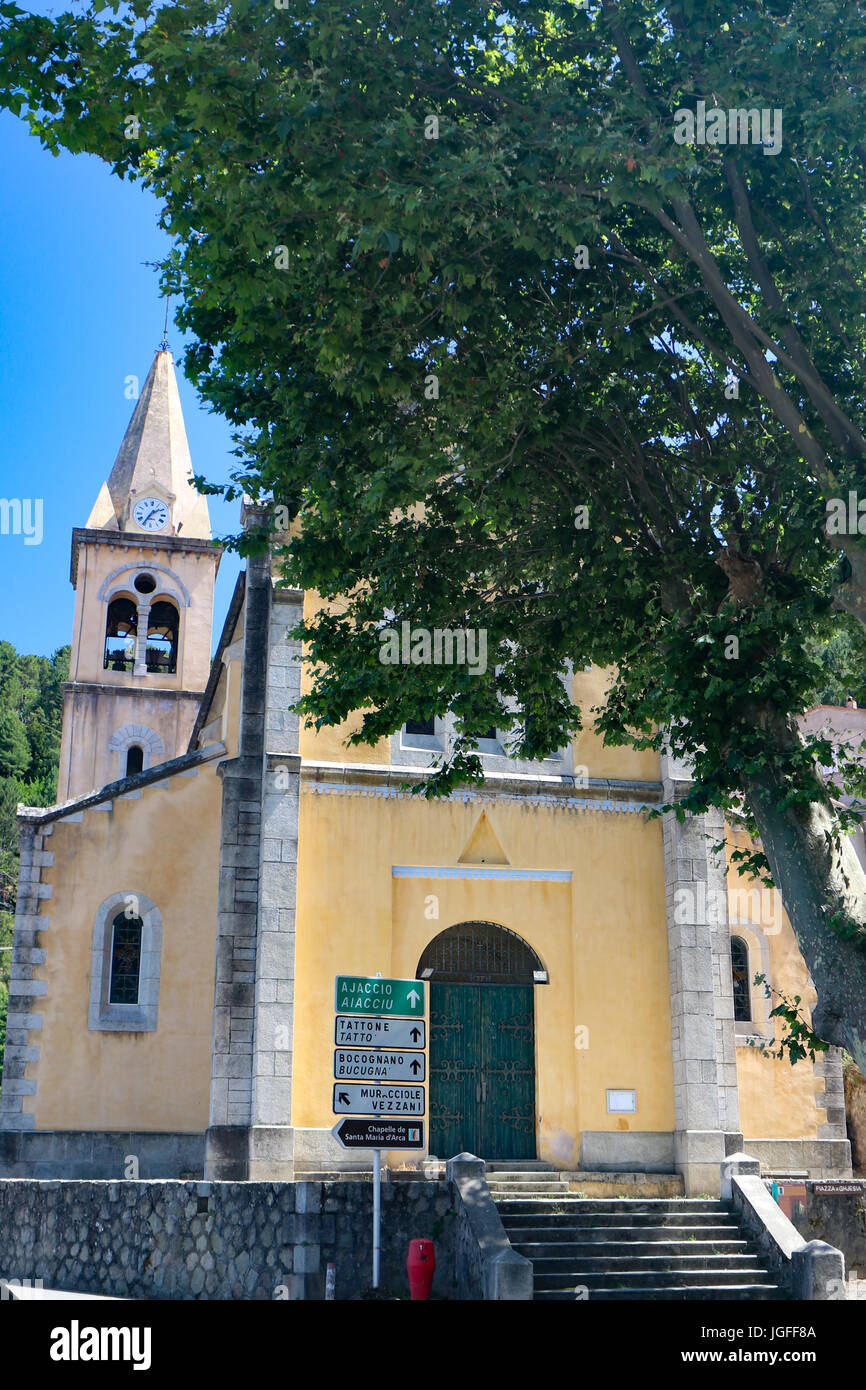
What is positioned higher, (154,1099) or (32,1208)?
(154,1099)

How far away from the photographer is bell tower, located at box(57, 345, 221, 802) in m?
35.5

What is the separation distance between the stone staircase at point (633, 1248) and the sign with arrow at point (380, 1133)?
2.12m

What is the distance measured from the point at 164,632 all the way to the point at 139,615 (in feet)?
3.20

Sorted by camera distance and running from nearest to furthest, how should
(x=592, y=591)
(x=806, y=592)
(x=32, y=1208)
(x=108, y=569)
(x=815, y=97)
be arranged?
(x=815, y=97), (x=806, y=592), (x=592, y=591), (x=32, y=1208), (x=108, y=569)

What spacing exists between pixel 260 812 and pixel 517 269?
9304mm

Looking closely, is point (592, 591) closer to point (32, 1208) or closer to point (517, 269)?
point (517, 269)

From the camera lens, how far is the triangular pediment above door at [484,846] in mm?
19281

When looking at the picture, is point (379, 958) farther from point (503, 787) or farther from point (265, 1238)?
point (265, 1238)

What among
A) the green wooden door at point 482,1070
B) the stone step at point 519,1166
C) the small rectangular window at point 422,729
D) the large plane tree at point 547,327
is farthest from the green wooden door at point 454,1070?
the large plane tree at point 547,327

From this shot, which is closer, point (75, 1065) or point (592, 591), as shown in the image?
point (592, 591)

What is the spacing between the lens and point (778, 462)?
510 inches

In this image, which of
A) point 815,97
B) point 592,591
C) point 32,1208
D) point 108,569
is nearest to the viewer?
point 815,97

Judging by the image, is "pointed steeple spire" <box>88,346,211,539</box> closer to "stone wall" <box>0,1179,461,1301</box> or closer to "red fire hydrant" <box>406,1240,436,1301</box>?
"stone wall" <box>0,1179,461,1301</box>

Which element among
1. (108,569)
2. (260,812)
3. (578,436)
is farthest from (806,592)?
(108,569)
